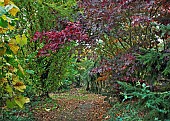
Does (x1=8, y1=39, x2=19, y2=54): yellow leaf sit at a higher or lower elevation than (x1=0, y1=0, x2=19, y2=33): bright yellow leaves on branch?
lower

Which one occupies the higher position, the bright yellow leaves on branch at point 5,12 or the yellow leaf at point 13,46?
the bright yellow leaves on branch at point 5,12

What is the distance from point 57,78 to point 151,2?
458cm

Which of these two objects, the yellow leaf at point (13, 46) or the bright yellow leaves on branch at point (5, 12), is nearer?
the bright yellow leaves on branch at point (5, 12)

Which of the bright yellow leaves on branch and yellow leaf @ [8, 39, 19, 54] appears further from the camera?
yellow leaf @ [8, 39, 19, 54]

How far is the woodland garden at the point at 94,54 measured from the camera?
3.22ft

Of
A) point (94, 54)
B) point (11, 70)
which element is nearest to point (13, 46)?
point (11, 70)

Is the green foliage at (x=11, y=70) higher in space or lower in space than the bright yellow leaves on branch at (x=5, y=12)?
lower

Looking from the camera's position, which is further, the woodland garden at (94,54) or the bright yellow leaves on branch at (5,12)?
the woodland garden at (94,54)

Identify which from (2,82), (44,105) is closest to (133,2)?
(2,82)

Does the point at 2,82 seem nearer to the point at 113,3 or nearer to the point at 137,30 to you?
the point at 113,3

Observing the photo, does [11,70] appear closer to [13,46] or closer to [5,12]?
[13,46]

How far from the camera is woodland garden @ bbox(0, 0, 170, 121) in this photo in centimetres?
98

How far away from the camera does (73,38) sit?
13.2 feet

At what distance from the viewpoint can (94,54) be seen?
5734 mm
